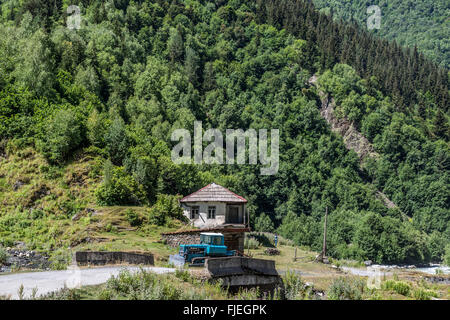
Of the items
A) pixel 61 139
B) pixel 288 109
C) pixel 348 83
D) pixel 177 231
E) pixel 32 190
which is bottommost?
pixel 177 231

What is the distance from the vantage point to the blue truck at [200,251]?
24.8 metres

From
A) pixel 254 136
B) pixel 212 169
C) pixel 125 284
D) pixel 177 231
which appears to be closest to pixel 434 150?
pixel 254 136

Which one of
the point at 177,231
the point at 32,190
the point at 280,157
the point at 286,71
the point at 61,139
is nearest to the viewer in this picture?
the point at 177,231

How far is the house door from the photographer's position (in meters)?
43.6

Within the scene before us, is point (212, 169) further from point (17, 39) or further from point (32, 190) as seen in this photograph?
point (32, 190)

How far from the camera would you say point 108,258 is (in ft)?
75.8

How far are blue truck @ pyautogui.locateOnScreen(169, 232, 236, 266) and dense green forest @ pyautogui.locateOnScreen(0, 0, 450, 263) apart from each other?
19595 millimetres

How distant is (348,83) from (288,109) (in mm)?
21153

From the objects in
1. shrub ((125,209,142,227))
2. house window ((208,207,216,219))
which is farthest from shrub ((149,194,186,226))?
house window ((208,207,216,219))

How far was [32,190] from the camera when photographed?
4606 centimetres

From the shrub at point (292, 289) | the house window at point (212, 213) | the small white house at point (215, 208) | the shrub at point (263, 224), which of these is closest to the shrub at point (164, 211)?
the small white house at point (215, 208)

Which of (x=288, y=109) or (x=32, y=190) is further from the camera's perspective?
(x=288, y=109)

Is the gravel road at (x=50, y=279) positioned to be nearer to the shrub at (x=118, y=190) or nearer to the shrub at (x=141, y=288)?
the shrub at (x=141, y=288)

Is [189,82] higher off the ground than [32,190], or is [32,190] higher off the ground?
[189,82]
